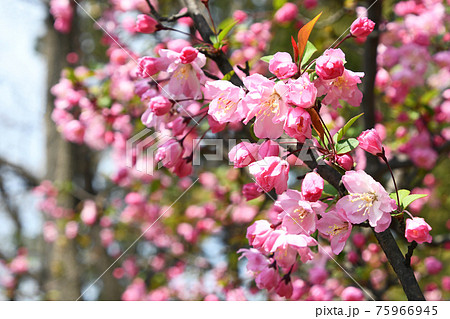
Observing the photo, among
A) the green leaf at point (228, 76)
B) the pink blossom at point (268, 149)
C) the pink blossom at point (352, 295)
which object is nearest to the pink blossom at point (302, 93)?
the pink blossom at point (268, 149)

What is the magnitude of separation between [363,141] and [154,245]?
11.4 feet

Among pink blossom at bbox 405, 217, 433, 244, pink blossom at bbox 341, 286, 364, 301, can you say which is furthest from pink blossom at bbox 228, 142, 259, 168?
pink blossom at bbox 341, 286, 364, 301

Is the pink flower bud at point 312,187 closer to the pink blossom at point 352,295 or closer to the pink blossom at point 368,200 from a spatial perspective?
the pink blossom at point 368,200

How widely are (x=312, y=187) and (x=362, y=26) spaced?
1.45 ft

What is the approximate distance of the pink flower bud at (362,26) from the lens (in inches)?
40.5

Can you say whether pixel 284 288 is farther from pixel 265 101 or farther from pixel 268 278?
pixel 265 101

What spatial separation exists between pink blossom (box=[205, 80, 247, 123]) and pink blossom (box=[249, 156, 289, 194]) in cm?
12

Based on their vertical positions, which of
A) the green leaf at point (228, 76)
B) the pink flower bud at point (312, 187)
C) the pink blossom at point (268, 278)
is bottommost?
the pink blossom at point (268, 278)

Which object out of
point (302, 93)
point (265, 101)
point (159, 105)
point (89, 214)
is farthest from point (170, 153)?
point (89, 214)

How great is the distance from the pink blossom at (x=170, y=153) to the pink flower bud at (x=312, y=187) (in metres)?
0.50

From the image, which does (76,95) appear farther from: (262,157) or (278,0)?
(262,157)

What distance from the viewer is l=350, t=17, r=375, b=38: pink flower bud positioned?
40.5 inches

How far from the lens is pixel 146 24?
50.7 inches
